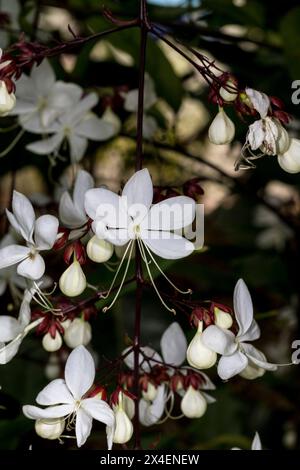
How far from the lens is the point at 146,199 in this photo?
0.49 metres

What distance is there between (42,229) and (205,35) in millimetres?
366

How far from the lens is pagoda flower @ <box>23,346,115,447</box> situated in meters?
0.49

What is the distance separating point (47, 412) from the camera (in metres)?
0.50

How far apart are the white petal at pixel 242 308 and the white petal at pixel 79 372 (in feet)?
0.32

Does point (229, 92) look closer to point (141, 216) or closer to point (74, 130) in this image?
point (141, 216)

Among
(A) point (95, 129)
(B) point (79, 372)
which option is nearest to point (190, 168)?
(A) point (95, 129)

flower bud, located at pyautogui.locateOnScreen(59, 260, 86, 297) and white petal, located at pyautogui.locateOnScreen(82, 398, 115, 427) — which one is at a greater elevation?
flower bud, located at pyautogui.locateOnScreen(59, 260, 86, 297)

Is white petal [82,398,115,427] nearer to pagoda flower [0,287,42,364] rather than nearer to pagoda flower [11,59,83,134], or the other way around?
pagoda flower [0,287,42,364]

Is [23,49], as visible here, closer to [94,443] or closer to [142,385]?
[142,385]

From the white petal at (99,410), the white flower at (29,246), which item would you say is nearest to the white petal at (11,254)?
the white flower at (29,246)

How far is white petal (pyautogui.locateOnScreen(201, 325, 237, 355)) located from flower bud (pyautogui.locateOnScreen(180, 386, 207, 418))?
0.08 meters

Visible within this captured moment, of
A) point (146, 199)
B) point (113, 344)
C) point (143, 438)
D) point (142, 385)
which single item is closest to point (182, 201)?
point (146, 199)

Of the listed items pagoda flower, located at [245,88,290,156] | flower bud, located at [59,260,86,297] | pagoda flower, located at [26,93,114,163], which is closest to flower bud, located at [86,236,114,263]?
flower bud, located at [59,260,86,297]

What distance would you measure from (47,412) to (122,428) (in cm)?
5
